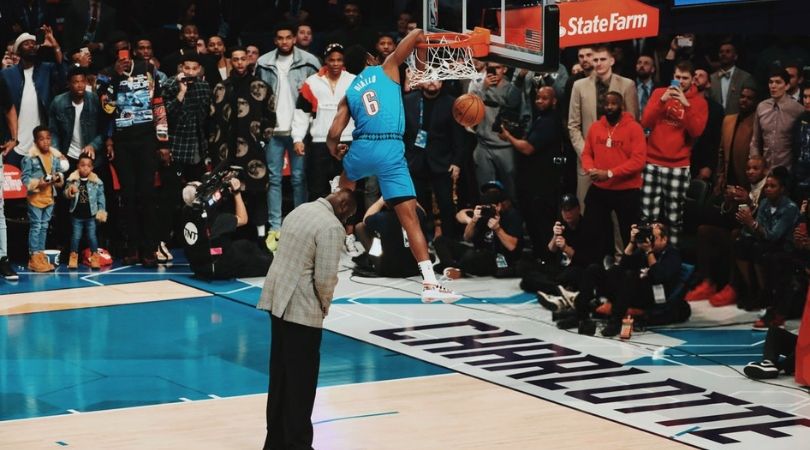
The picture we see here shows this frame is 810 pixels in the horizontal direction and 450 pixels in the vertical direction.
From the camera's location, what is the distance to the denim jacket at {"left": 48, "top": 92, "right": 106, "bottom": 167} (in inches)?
585

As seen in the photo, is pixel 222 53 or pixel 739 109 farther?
pixel 222 53

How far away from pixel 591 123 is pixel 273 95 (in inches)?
144

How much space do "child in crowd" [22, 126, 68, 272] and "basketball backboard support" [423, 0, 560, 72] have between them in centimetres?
478

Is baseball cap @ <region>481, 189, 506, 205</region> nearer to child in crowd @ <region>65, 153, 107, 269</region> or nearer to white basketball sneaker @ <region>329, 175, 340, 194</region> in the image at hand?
white basketball sneaker @ <region>329, 175, 340, 194</region>

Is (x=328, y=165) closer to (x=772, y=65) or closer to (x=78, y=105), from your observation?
(x=78, y=105)

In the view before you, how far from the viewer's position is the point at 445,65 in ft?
37.9

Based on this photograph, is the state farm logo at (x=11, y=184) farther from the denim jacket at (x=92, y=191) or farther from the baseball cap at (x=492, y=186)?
the baseball cap at (x=492, y=186)

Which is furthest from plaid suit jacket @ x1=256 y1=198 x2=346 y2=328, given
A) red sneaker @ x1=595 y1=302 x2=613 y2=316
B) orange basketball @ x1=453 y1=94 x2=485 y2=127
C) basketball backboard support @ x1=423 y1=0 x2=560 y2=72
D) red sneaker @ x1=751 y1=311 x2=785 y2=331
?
orange basketball @ x1=453 y1=94 x2=485 y2=127

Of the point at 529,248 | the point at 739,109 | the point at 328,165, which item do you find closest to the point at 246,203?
the point at 328,165

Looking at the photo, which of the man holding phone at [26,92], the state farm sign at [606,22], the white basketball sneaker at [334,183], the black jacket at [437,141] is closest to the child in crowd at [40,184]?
the man holding phone at [26,92]

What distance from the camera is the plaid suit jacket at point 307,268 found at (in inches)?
314

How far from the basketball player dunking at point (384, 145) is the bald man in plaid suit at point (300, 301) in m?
2.65

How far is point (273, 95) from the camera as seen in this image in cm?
1498

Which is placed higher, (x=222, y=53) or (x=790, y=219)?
(x=222, y=53)
